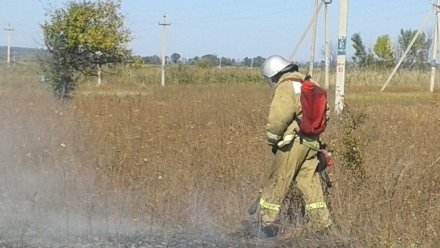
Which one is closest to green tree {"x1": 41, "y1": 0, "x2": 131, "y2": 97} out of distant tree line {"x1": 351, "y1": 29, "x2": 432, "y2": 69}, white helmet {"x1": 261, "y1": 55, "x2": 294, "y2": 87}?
white helmet {"x1": 261, "y1": 55, "x2": 294, "y2": 87}

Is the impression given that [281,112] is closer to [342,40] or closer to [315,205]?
[315,205]

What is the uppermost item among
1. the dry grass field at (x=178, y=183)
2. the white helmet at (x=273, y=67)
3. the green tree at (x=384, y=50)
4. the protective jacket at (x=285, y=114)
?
the green tree at (x=384, y=50)

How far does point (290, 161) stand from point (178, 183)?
159 cm

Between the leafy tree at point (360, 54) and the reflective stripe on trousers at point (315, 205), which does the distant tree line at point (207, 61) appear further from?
the reflective stripe on trousers at point (315, 205)

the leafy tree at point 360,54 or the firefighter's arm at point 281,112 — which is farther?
the leafy tree at point 360,54

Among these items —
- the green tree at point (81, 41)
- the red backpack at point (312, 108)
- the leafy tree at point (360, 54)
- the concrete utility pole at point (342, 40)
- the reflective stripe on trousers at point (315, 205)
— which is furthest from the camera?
the leafy tree at point (360, 54)

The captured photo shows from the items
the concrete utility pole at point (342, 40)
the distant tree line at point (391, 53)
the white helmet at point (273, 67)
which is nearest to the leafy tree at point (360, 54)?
the distant tree line at point (391, 53)

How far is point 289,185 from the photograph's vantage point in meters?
5.62

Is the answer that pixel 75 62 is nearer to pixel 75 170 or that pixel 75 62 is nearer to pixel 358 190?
pixel 75 170

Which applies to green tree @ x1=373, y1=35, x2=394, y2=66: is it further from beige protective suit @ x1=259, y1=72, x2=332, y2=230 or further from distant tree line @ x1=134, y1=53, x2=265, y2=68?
beige protective suit @ x1=259, y1=72, x2=332, y2=230

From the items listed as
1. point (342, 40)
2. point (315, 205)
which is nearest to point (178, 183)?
point (315, 205)

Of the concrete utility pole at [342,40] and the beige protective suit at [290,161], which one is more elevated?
the concrete utility pole at [342,40]

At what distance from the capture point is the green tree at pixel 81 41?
59.1 feet

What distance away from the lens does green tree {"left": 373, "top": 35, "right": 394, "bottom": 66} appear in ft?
163
